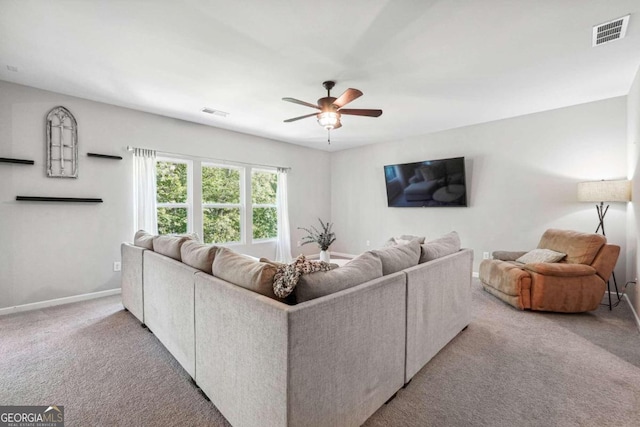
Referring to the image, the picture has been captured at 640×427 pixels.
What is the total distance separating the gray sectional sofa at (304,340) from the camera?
119 cm

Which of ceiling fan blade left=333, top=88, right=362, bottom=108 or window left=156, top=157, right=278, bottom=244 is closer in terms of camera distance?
ceiling fan blade left=333, top=88, right=362, bottom=108

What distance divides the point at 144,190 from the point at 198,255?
277 cm

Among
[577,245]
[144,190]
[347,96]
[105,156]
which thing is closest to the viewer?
[347,96]

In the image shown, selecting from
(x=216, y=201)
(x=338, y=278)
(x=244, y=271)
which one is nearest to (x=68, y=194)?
(x=216, y=201)

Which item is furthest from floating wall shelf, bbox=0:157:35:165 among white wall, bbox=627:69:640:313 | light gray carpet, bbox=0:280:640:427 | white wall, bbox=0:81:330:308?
white wall, bbox=627:69:640:313

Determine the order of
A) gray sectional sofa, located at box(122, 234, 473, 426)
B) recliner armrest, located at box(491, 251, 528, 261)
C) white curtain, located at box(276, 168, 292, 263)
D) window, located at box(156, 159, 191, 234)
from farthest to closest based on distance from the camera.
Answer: white curtain, located at box(276, 168, 292, 263)
window, located at box(156, 159, 191, 234)
recliner armrest, located at box(491, 251, 528, 261)
gray sectional sofa, located at box(122, 234, 473, 426)

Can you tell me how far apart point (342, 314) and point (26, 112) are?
430cm

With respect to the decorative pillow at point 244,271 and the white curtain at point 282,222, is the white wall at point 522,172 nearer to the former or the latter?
the white curtain at point 282,222

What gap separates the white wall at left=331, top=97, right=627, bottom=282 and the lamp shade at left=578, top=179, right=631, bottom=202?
510 mm

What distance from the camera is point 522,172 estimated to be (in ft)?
14.0

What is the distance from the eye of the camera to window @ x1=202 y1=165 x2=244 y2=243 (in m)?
4.84

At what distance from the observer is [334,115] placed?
10.0 ft

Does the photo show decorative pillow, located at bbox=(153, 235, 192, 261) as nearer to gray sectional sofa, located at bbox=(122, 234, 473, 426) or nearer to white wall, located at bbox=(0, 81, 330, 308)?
gray sectional sofa, located at bbox=(122, 234, 473, 426)

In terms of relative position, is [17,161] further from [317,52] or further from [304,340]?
[304,340]
